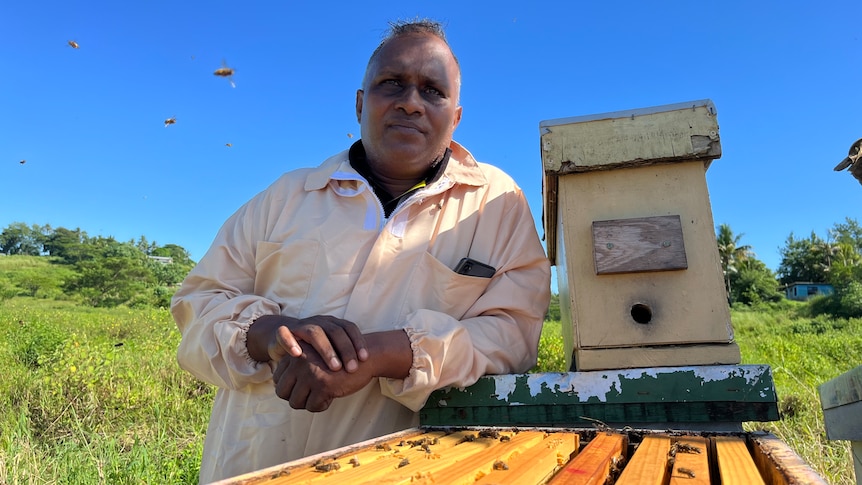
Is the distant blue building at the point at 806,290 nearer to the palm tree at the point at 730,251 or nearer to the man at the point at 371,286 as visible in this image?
the palm tree at the point at 730,251

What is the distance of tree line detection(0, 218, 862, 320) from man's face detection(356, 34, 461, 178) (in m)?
17.5

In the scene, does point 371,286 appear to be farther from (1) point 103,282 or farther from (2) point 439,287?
(1) point 103,282

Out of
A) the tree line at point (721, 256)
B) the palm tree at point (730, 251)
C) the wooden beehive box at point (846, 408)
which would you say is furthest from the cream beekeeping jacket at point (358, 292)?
the palm tree at point (730, 251)

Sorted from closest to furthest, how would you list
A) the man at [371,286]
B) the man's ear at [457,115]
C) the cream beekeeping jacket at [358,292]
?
the man at [371,286] → the cream beekeeping jacket at [358,292] → the man's ear at [457,115]

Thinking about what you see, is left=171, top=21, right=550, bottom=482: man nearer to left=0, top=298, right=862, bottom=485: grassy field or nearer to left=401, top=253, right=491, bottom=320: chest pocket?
left=401, top=253, right=491, bottom=320: chest pocket

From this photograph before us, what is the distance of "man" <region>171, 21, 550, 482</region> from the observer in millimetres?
1591

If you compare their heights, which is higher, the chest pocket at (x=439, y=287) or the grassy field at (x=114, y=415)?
the chest pocket at (x=439, y=287)

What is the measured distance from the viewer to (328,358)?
Answer: 1466 millimetres

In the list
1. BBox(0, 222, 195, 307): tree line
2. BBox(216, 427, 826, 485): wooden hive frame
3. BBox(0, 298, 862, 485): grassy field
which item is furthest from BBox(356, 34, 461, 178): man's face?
BBox(0, 222, 195, 307): tree line

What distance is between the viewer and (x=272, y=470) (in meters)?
0.95

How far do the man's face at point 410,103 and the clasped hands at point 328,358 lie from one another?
0.81 metres

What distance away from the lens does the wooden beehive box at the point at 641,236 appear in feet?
5.80

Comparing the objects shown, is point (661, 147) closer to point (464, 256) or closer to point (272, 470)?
point (464, 256)

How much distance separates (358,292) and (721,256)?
21325mm
